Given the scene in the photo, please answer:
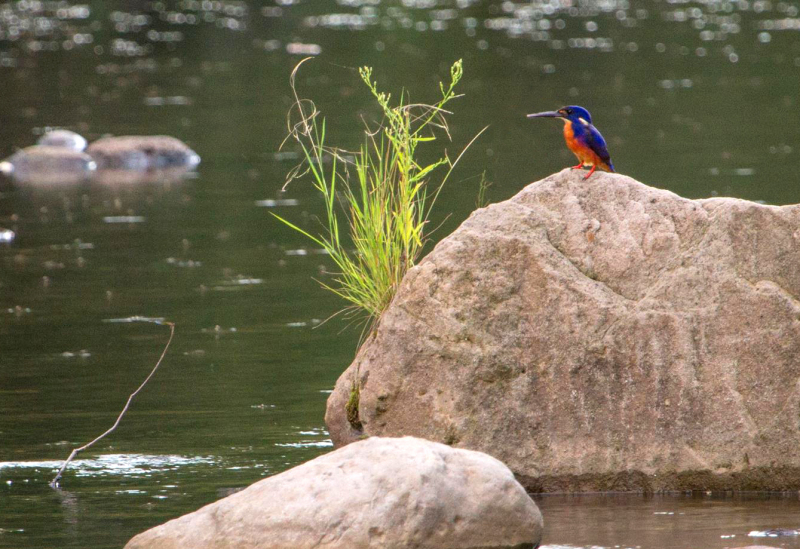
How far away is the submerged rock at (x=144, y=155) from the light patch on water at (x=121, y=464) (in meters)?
13.2

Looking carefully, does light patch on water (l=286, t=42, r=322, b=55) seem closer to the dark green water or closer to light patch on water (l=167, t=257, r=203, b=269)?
the dark green water

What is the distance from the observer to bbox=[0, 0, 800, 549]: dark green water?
7.46 metres

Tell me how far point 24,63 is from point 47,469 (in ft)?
93.7

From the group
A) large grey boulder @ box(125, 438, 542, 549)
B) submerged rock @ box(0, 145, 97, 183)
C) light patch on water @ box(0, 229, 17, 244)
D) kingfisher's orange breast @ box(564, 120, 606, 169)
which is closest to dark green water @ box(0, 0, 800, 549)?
light patch on water @ box(0, 229, 17, 244)

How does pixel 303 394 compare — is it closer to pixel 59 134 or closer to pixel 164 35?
pixel 59 134

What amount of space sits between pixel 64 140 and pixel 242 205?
5651mm

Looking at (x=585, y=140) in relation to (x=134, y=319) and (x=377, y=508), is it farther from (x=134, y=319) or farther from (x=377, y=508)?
(x=134, y=319)

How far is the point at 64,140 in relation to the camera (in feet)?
71.6

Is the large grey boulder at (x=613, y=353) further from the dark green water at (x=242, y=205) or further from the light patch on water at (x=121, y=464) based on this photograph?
the light patch on water at (x=121, y=464)

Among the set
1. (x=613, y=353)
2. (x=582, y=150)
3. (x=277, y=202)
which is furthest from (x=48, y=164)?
(x=613, y=353)

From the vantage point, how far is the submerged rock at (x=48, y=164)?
20.5 metres

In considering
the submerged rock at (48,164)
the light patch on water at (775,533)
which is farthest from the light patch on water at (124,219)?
the light patch on water at (775,533)

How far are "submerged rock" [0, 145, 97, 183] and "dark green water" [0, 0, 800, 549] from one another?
1.18 meters

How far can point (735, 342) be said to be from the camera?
721 cm
